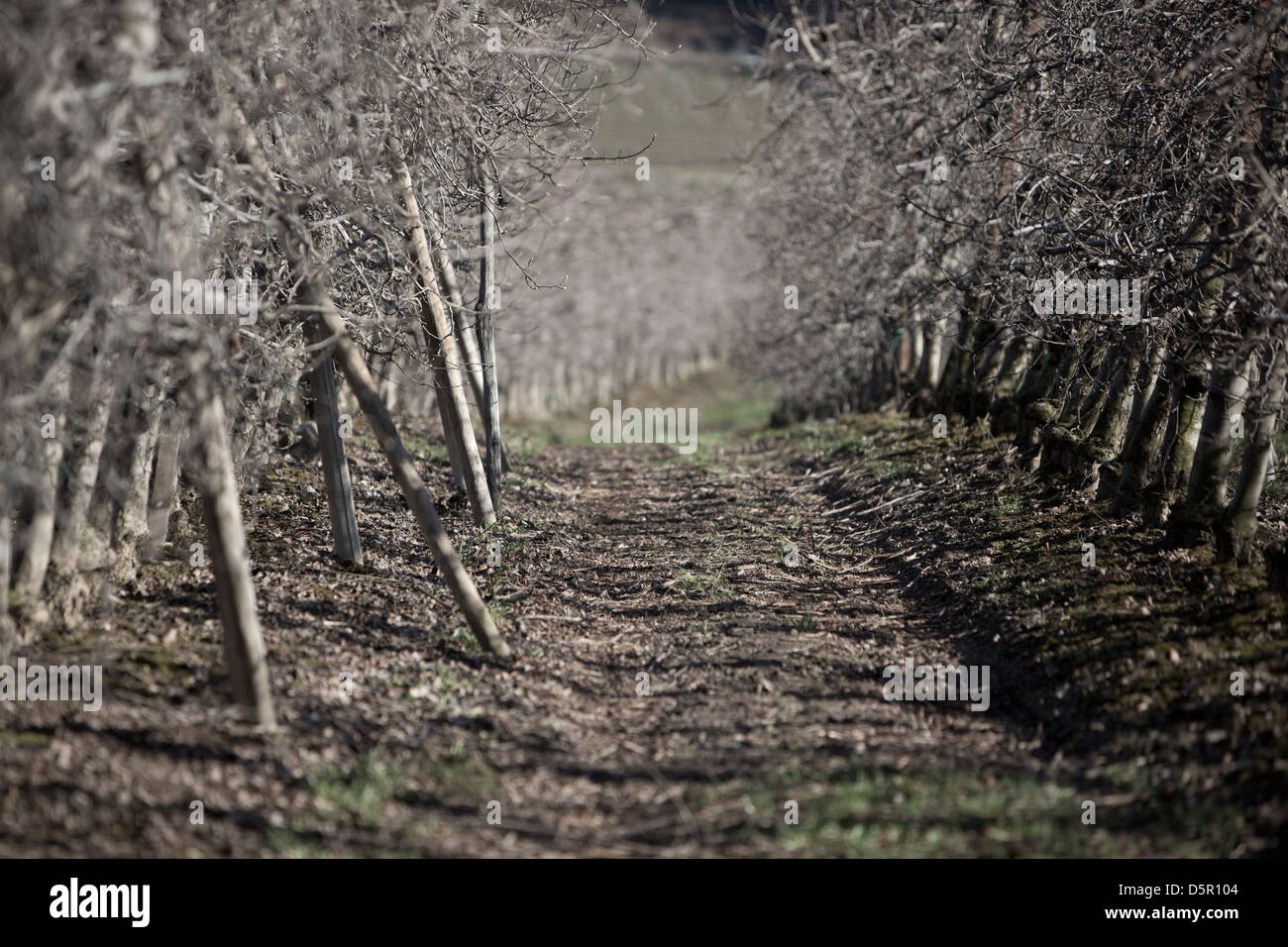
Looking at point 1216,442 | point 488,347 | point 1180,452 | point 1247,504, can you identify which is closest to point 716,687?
point 1247,504

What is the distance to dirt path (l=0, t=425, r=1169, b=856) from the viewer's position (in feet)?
16.9

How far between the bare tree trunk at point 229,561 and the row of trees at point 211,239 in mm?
13

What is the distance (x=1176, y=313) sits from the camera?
7.70m

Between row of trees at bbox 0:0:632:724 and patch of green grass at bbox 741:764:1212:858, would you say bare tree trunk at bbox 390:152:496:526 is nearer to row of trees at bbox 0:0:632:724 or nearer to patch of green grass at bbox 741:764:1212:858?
row of trees at bbox 0:0:632:724

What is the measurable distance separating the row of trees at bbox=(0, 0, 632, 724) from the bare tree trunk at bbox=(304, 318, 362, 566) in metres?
0.02

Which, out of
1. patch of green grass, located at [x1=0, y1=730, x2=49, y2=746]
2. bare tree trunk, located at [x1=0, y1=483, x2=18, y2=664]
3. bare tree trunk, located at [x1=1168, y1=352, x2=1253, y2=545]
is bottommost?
patch of green grass, located at [x1=0, y1=730, x2=49, y2=746]

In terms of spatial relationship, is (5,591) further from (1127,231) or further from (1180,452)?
(1180,452)

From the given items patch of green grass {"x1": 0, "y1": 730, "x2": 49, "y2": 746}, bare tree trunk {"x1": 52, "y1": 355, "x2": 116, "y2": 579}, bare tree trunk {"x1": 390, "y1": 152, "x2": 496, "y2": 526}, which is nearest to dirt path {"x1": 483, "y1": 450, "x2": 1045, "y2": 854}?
bare tree trunk {"x1": 390, "y1": 152, "x2": 496, "y2": 526}

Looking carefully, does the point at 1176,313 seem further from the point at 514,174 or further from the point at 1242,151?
the point at 514,174

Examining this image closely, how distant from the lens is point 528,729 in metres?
6.69

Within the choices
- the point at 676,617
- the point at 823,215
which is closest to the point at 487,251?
the point at 676,617

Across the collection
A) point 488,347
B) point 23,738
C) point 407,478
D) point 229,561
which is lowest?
point 23,738

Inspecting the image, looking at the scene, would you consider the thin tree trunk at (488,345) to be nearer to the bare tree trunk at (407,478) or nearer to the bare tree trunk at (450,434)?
the bare tree trunk at (450,434)

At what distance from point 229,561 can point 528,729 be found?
218cm
